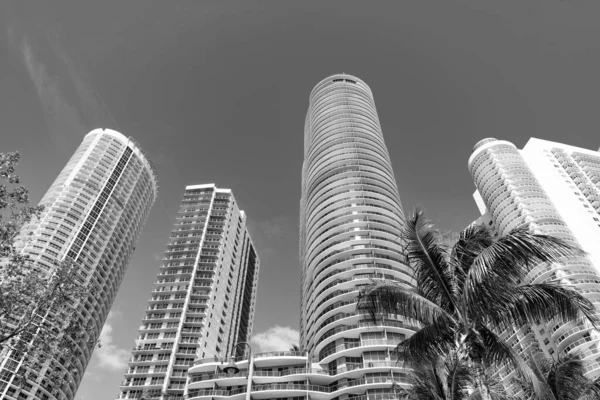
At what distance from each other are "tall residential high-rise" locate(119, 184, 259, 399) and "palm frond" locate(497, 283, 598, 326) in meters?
77.6

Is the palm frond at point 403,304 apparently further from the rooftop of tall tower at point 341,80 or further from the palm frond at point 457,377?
the rooftop of tall tower at point 341,80

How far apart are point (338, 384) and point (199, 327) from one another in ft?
145

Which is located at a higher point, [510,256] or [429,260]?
[429,260]

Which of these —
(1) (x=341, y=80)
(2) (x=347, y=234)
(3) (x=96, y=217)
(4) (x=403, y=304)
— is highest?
(1) (x=341, y=80)

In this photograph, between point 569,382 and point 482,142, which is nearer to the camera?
point 569,382

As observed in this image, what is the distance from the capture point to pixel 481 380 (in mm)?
13234

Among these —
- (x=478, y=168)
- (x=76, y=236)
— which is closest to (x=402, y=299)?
(x=76, y=236)

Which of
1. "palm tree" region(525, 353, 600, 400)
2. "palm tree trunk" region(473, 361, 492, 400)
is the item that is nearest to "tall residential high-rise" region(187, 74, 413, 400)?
"palm tree" region(525, 353, 600, 400)

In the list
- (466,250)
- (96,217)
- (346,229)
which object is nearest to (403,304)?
(466,250)

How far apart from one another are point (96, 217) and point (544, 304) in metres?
129

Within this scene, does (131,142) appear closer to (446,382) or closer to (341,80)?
(341,80)

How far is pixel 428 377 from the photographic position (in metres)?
17.3

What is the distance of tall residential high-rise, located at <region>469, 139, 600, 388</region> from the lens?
83562mm

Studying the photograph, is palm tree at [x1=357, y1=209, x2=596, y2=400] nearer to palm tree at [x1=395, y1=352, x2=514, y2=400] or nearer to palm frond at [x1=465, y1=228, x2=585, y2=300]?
palm frond at [x1=465, y1=228, x2=585, y2=300]
